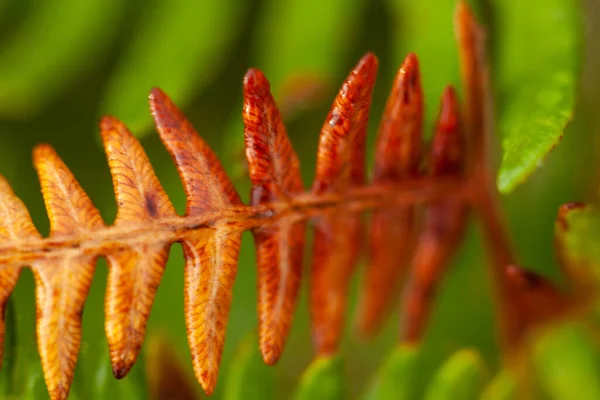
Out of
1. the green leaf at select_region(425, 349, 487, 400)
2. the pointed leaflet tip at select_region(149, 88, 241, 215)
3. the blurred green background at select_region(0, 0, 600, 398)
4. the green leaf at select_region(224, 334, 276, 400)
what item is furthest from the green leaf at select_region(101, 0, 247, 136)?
the green leaf at select_region(425, 349, 487, 400)

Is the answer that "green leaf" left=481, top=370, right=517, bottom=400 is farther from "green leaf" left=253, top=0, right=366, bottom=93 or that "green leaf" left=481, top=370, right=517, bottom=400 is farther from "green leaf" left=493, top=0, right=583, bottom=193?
"green leaf" left=253, top=0, right=366, bottom=93

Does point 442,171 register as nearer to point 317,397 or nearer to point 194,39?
point 317,397

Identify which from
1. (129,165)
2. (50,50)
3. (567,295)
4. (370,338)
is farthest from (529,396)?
(50,50)

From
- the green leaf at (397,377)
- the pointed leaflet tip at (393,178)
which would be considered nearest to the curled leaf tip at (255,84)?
the pointed leaflet tip at (393,178)

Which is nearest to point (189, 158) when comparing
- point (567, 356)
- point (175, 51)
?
point (175, 51)

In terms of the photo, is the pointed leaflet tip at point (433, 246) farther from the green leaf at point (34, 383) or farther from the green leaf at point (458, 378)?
the green leaf at point (34, 383)

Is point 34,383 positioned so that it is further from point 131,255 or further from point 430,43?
point 430,43
